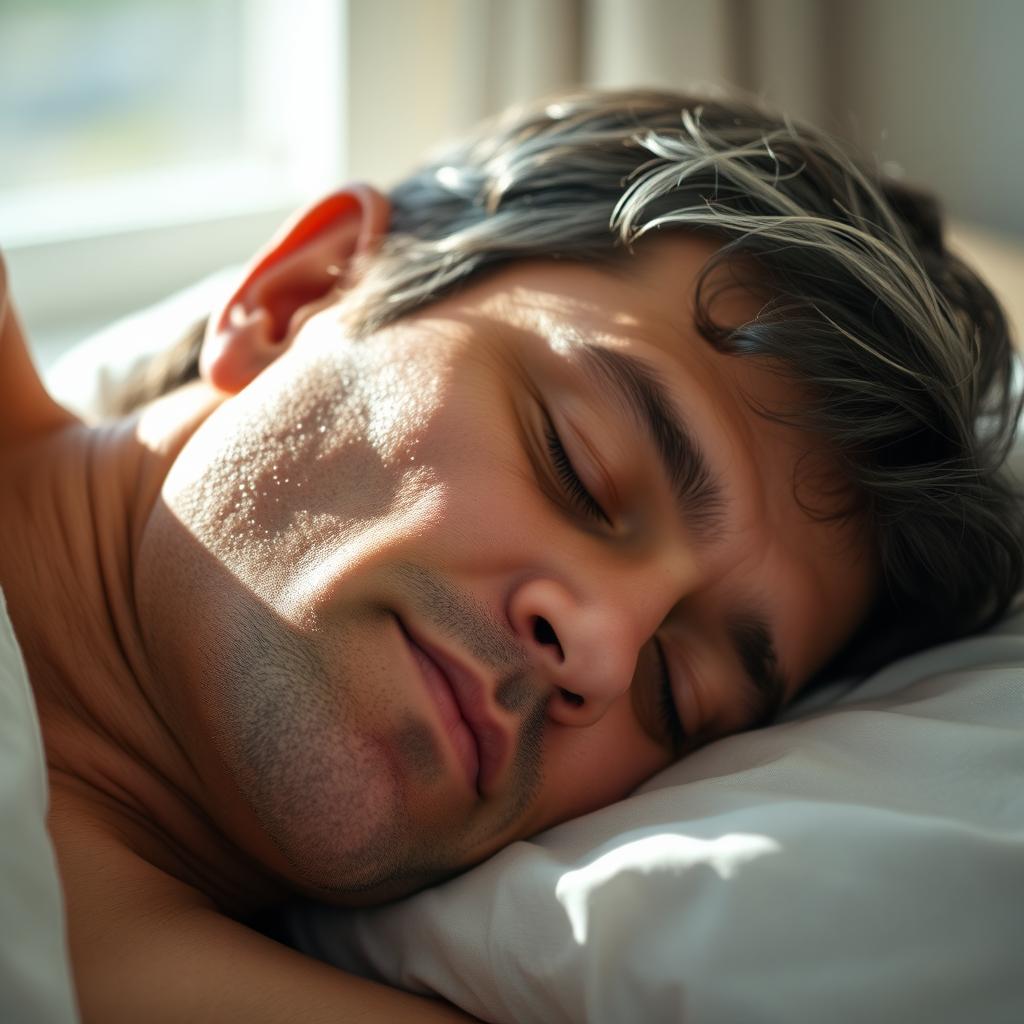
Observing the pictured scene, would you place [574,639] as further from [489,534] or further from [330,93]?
[330,93]

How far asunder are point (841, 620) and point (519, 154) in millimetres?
575

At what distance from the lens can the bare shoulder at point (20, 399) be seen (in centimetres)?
122

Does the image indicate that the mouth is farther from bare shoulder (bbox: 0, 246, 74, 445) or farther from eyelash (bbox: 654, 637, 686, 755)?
bare shoulder (bbox: 0, 246, 74, 445)

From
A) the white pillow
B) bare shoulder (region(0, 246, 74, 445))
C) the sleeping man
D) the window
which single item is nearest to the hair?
the sleeping man

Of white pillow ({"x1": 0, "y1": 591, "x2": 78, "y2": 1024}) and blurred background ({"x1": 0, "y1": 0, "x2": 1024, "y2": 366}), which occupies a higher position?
blurred background ({"x1": 0, "y1": 0, "x2": 1024, "y2": 366})

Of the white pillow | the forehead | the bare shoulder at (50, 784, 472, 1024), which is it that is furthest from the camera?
the forehead

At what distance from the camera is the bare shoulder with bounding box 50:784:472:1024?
75 cm

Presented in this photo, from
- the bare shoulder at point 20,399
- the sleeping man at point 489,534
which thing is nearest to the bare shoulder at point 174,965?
the sleeping man at point 489,534

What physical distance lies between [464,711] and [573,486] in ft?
0.67

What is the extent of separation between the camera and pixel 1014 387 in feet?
4.12

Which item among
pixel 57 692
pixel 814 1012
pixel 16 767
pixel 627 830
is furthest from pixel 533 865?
pixel 57 692

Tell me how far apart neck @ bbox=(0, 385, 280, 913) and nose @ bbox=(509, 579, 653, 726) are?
31 cm

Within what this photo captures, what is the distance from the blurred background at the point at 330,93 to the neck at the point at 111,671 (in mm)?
828

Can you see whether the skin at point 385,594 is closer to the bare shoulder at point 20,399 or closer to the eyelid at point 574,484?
the eyelid at point 574,484
